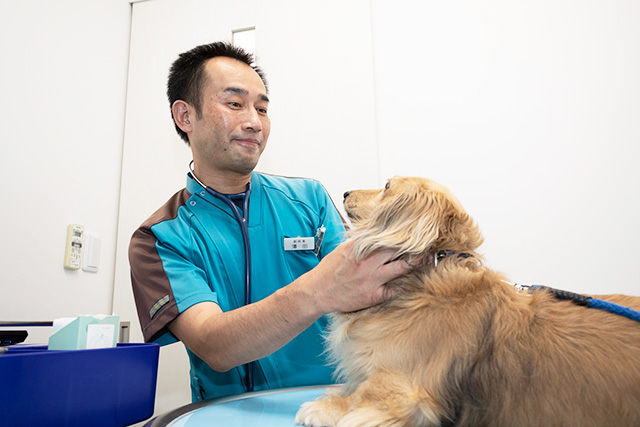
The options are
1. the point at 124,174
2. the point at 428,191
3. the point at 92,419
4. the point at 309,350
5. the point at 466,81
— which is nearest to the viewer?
the point at 92,419

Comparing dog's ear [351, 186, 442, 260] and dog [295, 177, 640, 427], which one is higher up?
dog's ear [351, 186, 442, 260]

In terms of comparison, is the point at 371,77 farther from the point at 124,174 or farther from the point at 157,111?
the point at 124,174

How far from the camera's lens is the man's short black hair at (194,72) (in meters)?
1.98

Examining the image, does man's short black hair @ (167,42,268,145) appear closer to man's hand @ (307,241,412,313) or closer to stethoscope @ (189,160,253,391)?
stethoscope @ (189,160,253,391)

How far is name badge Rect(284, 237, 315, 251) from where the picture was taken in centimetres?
184

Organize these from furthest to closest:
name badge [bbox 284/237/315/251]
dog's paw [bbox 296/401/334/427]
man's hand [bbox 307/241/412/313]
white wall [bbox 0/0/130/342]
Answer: white wall [bbox 0/0/130/342] < name badge [bbox 284/237/315/251] < man's hand [bbox 307/241/412/313] < dog's paw [bbox 296/401/334/427]

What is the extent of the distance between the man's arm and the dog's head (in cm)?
4

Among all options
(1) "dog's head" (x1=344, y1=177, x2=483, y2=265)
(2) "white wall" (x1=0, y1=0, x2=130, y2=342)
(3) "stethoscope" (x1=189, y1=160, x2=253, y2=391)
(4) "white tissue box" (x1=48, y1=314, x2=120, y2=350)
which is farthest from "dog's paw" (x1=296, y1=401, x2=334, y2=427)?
(2) "white wall" (x1=0, y1=0, x2=130, y2=342)

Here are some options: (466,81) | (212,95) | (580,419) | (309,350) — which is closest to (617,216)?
(466,81)

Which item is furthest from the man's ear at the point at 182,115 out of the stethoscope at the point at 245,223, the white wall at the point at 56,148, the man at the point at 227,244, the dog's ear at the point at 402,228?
the dog's ear at the point at 402,228

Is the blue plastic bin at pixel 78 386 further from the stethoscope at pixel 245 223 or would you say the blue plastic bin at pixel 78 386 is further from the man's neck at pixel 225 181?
the man's neck at pixel 225 181

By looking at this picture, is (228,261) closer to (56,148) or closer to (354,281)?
(354,281)

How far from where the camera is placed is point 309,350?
1.80 metres

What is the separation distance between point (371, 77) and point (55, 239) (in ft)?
6.80
